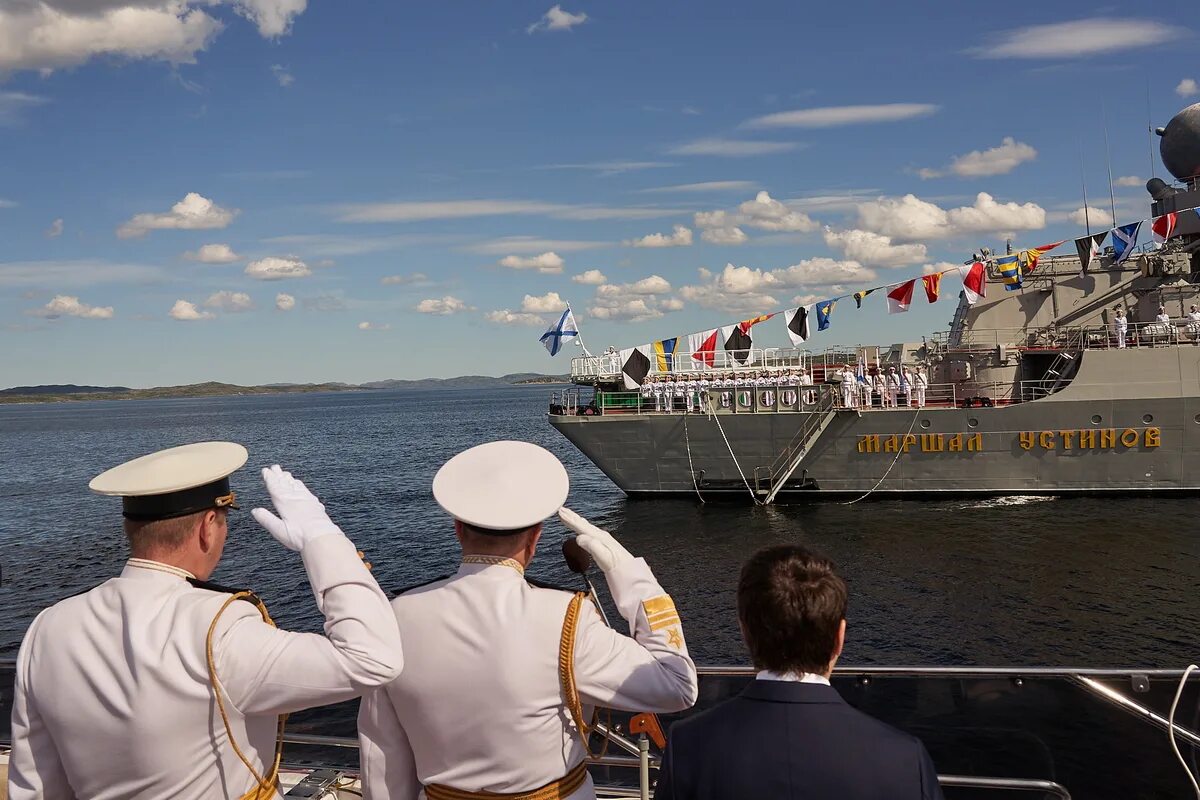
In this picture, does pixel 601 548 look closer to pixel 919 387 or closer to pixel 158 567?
pixel 158 567

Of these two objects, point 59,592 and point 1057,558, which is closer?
point 1057,558

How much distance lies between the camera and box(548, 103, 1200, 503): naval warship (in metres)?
23.9

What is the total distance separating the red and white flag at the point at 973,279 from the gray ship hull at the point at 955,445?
3.28 meters

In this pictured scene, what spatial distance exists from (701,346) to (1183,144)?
1687cm

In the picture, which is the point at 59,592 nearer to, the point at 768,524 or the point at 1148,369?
the point at 768,524

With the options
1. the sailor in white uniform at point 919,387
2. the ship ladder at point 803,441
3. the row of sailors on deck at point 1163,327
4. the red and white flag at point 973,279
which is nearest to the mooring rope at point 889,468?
the sailor in white uniform at point 919,387

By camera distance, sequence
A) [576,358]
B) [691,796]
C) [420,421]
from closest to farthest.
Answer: [691,796] → [576,358] → [420,421]

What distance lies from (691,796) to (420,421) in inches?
4049

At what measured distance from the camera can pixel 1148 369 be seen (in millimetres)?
23844

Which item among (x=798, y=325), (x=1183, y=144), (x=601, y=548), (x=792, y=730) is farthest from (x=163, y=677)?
(x=1183, y=144)

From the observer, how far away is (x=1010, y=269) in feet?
82.5

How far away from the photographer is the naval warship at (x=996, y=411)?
23.9 m

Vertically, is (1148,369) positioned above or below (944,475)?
above

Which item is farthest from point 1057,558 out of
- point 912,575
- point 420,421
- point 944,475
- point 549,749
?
point 420,421
